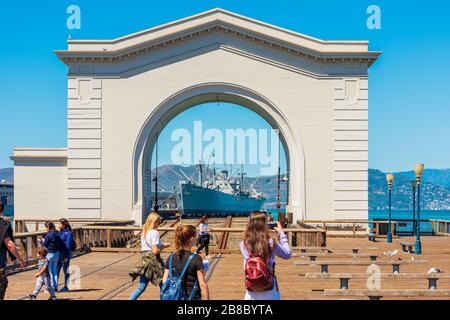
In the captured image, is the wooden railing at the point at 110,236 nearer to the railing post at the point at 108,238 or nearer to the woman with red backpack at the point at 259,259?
the railing post at the point at 108,238

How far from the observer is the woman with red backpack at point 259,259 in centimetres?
854

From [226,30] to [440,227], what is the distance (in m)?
19.5

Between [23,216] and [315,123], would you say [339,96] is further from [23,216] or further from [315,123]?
A: [23,216]

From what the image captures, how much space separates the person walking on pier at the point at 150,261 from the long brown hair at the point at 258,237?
11.8ft

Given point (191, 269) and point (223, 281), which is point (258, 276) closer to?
point (191, 269)

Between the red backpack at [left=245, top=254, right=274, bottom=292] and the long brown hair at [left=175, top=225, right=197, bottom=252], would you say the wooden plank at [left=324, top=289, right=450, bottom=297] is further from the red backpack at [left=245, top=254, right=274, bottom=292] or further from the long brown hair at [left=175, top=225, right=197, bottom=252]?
the long brown hair at [left=175, top=225, right=197, bottom=252]

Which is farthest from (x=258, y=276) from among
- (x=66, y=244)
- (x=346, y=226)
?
(x=346, y=226)

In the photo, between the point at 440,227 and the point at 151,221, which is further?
the point at 440,227

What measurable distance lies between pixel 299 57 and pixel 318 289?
27134 millimetres

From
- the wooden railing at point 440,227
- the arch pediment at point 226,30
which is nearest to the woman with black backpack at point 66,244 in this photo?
the arch pediment at point 226,30

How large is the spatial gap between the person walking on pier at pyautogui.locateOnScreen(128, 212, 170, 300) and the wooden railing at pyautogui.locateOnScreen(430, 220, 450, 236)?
3364 cm

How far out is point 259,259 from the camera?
861cm

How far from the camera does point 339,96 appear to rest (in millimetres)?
41469
